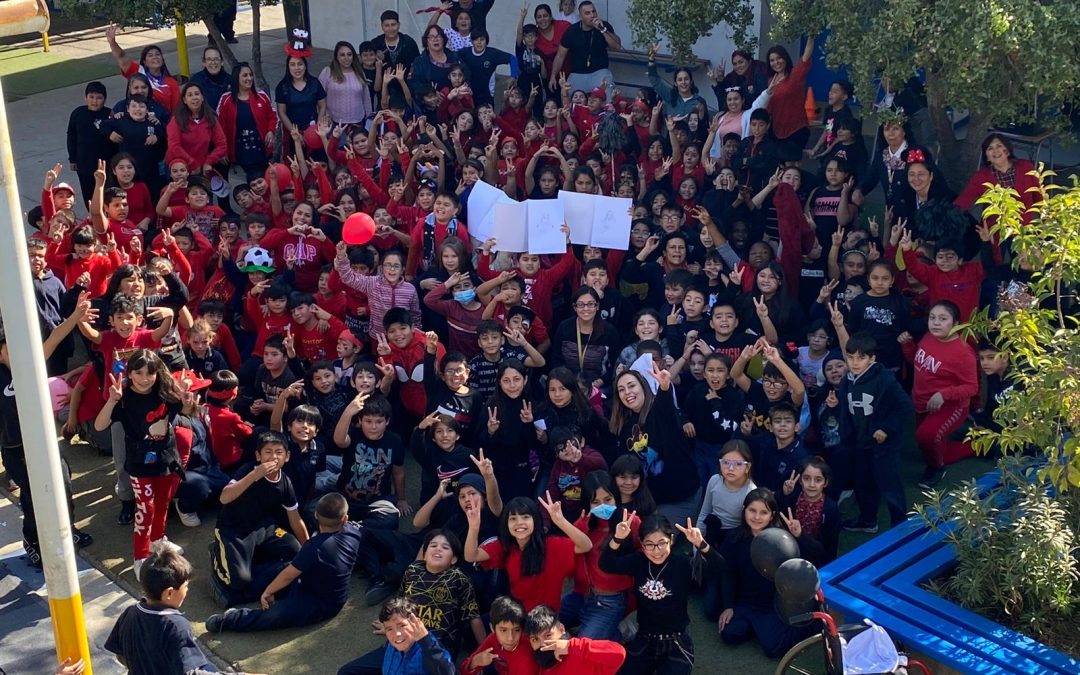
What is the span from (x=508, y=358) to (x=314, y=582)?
217cm

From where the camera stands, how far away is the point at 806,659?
6.73 meters

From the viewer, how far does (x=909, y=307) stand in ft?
28.9

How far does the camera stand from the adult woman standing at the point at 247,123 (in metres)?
12.3

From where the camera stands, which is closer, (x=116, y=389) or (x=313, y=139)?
(x=116, y=389)

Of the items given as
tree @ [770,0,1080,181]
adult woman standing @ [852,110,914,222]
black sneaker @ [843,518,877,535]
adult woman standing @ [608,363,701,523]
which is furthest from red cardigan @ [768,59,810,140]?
black sneaker @ [843,518,877,535]

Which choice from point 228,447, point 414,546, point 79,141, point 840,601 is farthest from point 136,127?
point 840,601

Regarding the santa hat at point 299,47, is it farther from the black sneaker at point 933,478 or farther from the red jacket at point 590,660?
the red jacket at point 590,660

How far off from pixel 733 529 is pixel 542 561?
1149 mm

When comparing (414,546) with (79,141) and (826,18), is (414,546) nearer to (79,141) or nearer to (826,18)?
(826,18)

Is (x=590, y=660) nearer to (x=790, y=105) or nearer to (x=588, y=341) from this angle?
(x=588, y=341)

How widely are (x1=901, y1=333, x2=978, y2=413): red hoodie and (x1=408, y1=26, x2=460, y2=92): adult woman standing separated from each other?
625 cm

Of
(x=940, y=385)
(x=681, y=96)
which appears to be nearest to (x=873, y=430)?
(x=940, y=385)

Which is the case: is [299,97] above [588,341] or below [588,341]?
Answer: above

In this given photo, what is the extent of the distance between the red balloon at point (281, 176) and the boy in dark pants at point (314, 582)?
442 centimetres
